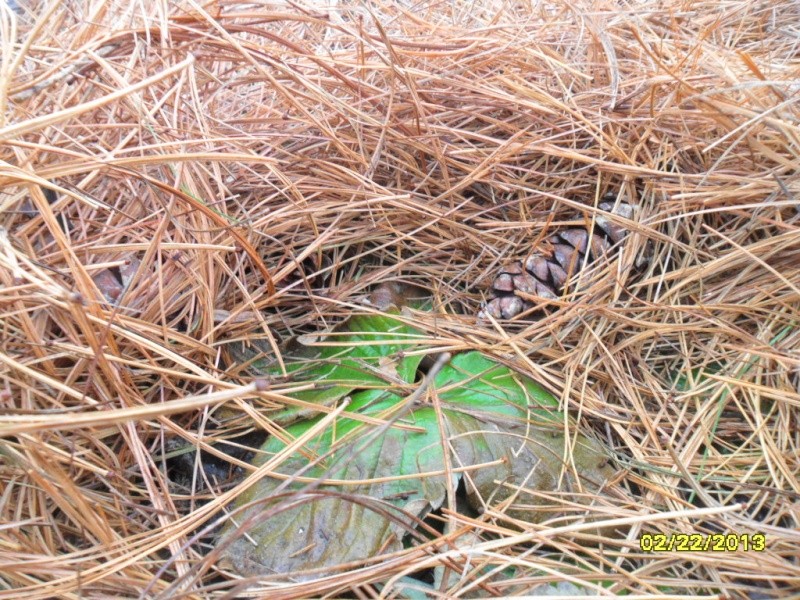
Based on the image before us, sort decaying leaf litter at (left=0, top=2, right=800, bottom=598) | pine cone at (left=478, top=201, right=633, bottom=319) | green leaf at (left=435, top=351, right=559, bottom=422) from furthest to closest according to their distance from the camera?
pine cone at (left=478, top=201, right=633, bottom=319) < green leaf at (left=435, top=351, right=559, bottom=422) < decaying leaf litter at (left=0, top=2, right=800, bottom=598)

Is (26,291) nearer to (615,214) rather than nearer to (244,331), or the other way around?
(244,331)

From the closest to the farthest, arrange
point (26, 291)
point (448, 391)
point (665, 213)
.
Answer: point (26, 291), point (448, 391), point (665, 213)

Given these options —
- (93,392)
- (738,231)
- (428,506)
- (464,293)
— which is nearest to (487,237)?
(464,293)

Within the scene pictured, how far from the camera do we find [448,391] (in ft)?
3.82

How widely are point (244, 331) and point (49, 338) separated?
339 millimetres
